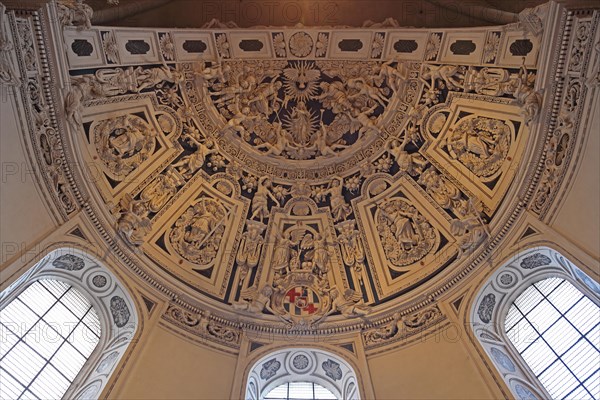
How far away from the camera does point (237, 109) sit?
18094 mm

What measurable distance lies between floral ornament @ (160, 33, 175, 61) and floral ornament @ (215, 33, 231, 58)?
123 cm

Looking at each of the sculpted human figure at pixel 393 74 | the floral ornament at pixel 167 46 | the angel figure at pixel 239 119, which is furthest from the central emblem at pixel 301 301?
the floral ornament at pixel 167 46

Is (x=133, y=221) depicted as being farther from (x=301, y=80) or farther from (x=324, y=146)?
(x=301, y=80)

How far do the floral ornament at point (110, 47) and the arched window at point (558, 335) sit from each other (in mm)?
11803

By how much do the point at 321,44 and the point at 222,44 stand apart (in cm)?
276

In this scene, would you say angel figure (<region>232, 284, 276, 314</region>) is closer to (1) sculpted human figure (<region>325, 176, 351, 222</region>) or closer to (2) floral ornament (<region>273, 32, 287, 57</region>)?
(1) sculpted human figure (<region>325, 176, 351, 222</region>)

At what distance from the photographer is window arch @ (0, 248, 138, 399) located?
13117mm

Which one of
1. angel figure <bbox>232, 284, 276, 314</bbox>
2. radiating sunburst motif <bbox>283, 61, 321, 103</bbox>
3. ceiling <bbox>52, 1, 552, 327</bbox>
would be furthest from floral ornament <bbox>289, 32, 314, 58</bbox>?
angel figure <bbox>232, 284, 276, 314</bbox>

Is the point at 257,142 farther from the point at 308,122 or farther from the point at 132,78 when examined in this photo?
the point at 132,78

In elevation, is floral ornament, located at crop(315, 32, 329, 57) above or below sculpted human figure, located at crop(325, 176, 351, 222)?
above

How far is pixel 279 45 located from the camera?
17156mm

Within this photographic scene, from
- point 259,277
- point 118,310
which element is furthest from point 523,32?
point 118,310

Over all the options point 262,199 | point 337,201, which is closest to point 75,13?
point 262,199

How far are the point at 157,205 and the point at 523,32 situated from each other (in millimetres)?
10347
